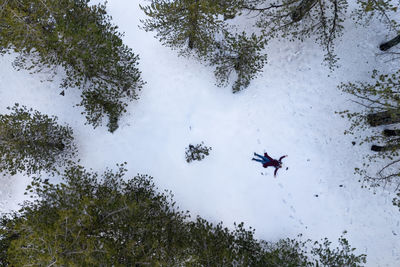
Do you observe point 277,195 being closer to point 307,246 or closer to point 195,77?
point 307,246

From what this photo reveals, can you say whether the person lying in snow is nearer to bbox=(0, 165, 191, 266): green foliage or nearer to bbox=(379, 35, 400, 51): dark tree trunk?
bbox=(0, 165, 191, 266): green foliage

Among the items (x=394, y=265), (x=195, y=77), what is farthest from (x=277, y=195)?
(x=195, y=77)

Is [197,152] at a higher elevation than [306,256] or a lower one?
higher

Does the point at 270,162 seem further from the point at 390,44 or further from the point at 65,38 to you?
the point at 65,38

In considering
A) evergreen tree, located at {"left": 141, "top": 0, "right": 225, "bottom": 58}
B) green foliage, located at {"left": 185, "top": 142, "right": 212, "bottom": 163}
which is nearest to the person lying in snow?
green foliage, located at {"left": 185, "top": 142, "right": 212, "bottom": 163}

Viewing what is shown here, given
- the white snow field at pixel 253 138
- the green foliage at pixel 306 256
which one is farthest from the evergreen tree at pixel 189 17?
the green foliage at pixel 306 256

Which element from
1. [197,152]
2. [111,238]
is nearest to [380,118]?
[197,152]
